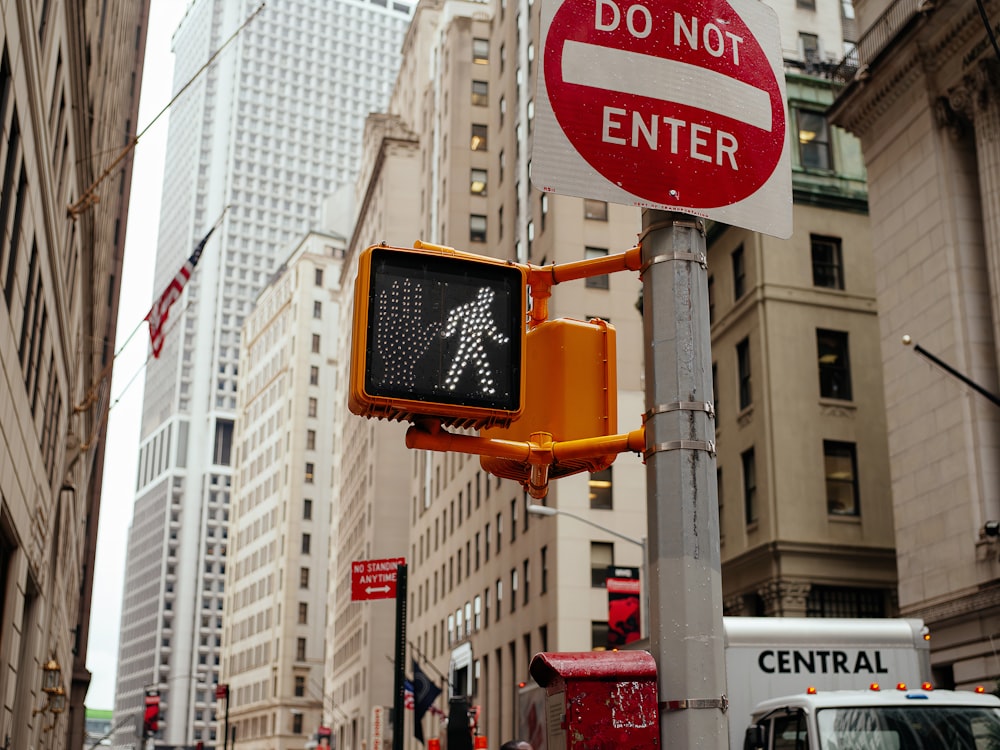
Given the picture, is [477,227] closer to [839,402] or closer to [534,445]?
[839,402]

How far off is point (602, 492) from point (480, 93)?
34.5 meters

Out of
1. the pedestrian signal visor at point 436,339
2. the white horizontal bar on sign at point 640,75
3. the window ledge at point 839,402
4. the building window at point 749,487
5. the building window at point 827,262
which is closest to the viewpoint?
the pedestrian signal visor at point 436,339

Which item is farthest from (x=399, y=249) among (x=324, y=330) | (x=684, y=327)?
(x=324, y=330)

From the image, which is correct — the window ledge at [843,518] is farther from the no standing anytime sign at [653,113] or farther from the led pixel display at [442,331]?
the led pixel display at [442,331]

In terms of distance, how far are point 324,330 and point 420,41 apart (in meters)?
53.5

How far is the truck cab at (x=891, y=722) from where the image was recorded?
10.5 meters

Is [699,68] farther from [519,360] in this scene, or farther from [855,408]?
[855,408]

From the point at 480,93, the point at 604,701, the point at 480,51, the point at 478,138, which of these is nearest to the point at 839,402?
the point at 604,701

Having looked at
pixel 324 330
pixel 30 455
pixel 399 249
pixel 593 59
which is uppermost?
pixel 324 330

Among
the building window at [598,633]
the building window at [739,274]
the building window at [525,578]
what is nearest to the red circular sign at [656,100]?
the building window at [739,274]

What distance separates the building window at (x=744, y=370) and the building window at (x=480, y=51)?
1863 inches

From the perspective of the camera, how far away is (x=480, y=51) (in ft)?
273

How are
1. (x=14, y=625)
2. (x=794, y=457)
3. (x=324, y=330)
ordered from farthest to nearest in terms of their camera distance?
1. (x=324, y=330)
2. (x=794, y=457)
3. (x=14, y=625)

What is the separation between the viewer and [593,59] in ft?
14.4
